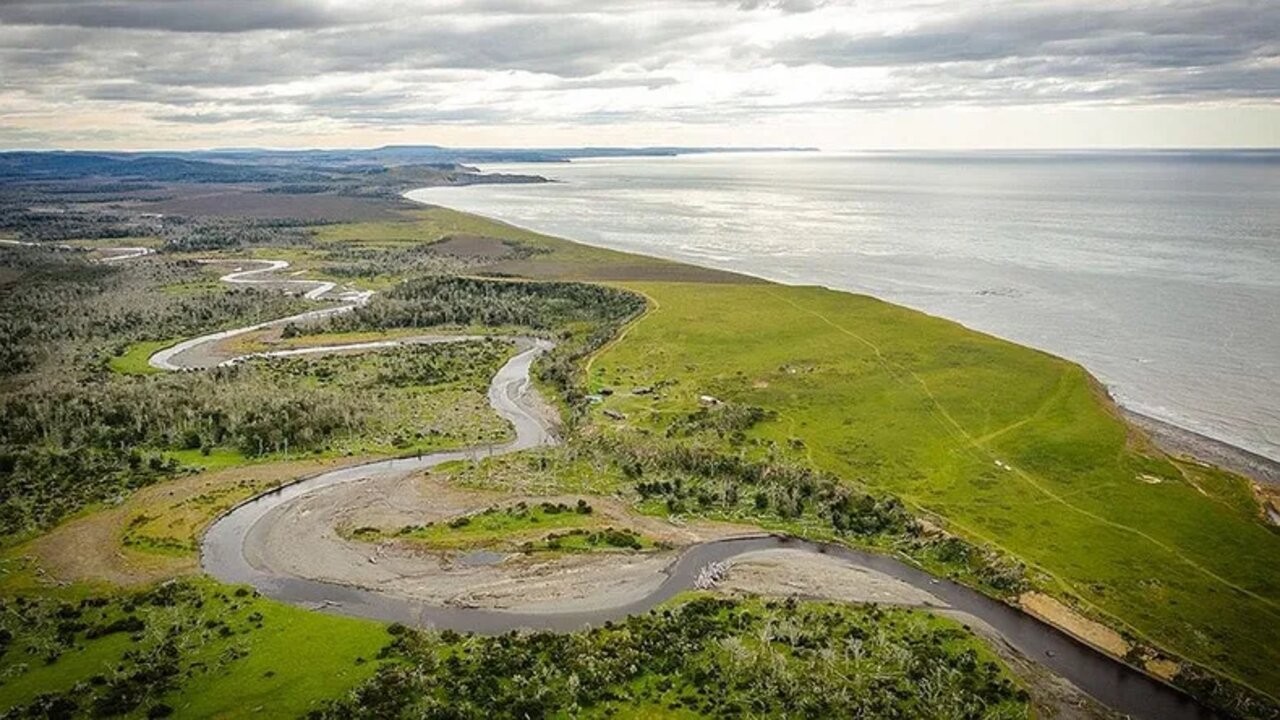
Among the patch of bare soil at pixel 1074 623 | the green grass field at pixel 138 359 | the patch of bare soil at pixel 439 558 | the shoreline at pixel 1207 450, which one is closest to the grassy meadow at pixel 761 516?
the green grass field at pixel 138 359

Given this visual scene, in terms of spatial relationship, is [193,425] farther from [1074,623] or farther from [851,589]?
[1074,623]

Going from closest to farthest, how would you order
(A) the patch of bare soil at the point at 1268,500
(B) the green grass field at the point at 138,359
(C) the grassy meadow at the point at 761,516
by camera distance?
(C) the grassy meadow at the point at 761,516
(A) the patch of bare soil at the point at 1268,500
(B) the green grass field at the point at 138,359

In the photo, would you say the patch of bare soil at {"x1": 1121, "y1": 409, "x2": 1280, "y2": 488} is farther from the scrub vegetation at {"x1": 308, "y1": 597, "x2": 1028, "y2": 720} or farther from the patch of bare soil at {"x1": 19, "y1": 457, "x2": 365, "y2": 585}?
the patch of bare soil at {"x1": 19, "y1": 457, "x2": 365, "y2": 585}

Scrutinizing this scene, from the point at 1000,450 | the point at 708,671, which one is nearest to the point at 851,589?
the point at 708,671

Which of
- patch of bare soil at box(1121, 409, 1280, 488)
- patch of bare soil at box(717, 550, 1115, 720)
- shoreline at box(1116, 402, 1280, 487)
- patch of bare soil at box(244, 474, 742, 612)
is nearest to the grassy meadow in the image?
patch of bare soil at box(244, 474, 742, 612)

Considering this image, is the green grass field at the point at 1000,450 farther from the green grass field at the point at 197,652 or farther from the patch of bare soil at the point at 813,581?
the green grass field at the point at 197,652
